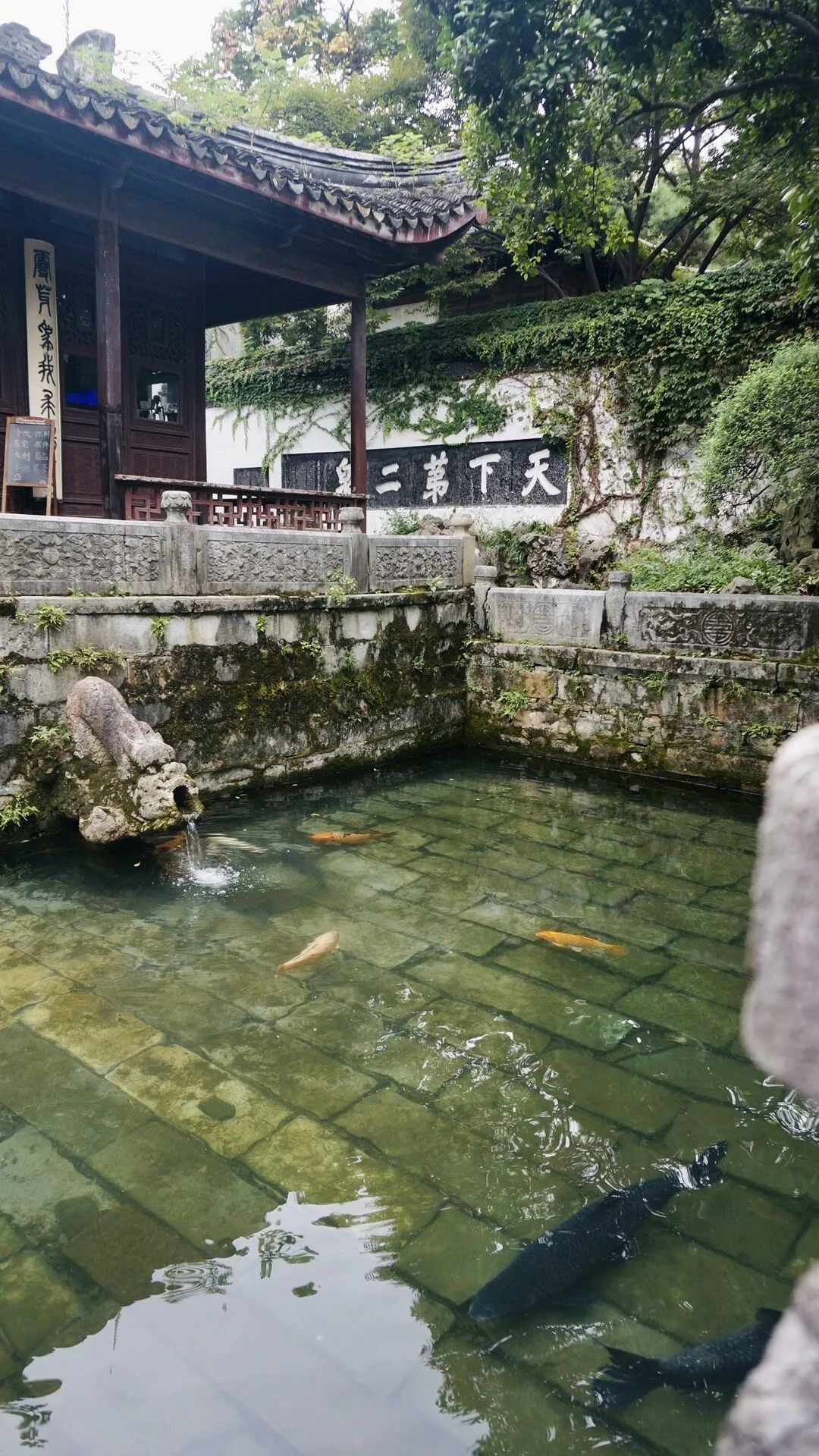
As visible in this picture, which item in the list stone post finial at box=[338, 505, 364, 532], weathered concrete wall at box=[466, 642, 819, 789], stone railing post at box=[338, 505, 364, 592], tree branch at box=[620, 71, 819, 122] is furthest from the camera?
stone post finial at box=[338, 505, 364, 532]

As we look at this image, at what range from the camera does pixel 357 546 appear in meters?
7.88

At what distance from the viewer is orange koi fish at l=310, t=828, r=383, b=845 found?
5938mm

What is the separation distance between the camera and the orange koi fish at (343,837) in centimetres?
594

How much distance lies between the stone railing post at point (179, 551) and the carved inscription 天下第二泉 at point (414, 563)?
6.55ft

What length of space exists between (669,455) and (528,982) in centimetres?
995

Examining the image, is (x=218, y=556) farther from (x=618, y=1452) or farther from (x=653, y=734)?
(x=618, y=1452)

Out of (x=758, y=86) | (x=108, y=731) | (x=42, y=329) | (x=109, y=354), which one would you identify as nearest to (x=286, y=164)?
(x=42, y=329)

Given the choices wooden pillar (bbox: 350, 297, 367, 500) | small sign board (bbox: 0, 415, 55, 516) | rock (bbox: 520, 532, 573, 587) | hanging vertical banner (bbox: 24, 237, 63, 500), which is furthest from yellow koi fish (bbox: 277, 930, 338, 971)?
rock (bbox: 520, 532, 573, 587)

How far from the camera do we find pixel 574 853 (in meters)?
5.94

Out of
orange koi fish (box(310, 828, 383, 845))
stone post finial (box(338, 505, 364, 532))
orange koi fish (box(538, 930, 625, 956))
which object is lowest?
orange koi fish (box(538, 930, 625, 956))

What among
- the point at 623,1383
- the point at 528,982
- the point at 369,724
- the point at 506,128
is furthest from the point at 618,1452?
the point at 506,128

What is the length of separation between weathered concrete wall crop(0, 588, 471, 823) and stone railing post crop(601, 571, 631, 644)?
1.52 metres

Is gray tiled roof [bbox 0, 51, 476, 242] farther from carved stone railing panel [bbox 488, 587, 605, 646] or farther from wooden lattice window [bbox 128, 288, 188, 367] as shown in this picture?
carved stone railing panel [bbox 488, 587, 605, 646]

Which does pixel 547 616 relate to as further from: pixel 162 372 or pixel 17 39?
pixel 17 39
